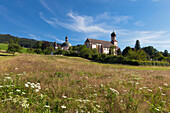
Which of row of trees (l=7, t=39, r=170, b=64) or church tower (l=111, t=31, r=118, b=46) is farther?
church tower (l=111, t=31, r=118, b=46)

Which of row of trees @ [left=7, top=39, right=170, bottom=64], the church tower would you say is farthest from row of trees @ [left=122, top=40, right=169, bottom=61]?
the church tower

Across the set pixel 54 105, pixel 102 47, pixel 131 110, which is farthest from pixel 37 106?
pixel 102 47

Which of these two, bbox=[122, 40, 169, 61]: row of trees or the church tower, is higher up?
the church tower

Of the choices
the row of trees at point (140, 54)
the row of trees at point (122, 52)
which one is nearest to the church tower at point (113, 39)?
the row of trees at point (140, 54)

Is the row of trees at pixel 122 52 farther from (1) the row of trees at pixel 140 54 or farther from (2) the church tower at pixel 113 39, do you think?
(2) the church tower at pixel 113 39

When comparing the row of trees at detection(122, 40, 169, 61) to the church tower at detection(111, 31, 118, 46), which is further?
the church tower at detection(111, 31, 118, 46)

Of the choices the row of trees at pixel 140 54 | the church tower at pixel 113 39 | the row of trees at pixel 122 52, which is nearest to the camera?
the row of trees at pixel 140 54

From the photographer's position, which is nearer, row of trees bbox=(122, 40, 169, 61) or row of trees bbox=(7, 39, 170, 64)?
row of trees bbox=(122, 40, 169, 61)

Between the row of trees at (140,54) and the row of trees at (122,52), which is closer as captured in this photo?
the row of trees at (140,54)

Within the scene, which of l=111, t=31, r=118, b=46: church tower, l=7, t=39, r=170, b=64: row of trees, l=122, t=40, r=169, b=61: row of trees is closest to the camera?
l=122, t=40, r=169, b=61: row of trees

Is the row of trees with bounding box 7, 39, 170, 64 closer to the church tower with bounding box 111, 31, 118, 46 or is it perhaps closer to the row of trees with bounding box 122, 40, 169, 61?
the row of trees with bounding box 122, 40, 169, 61

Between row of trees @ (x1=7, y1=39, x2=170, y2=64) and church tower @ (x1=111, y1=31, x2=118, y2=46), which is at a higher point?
church tower @ (x1=111, y1=31, x2=118, y2=46)

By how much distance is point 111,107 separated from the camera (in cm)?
269

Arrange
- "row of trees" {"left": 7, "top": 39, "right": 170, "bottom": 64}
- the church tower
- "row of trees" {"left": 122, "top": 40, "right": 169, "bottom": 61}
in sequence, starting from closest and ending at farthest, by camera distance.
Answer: "row of trees" {"left": 122, "top": 40, "right": 169, "bottom": 61}, "row of trees" {"left": 7, "top": 39, "right": 170, "bottom": 64}, the church tower
